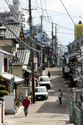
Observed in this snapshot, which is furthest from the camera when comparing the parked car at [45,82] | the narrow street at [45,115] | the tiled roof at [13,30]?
the parked car at [45,82]

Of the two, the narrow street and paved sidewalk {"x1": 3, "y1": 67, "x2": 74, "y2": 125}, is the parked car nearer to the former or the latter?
the narrow street

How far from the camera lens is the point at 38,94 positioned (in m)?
29.4

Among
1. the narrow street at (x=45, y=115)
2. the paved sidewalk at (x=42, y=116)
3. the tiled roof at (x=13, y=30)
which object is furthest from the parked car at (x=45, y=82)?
the paved sidewalk at (x=42, y=116)

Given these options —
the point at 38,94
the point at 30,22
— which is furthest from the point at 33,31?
the point at 38,94

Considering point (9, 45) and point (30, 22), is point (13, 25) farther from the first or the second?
point (30, 22)

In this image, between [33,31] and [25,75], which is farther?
[25,75]

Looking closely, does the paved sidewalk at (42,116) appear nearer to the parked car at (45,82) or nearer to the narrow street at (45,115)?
the narrow street at (45,115)

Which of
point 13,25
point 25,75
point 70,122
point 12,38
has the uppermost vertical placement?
point 13,25

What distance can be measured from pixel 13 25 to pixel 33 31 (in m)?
7.32

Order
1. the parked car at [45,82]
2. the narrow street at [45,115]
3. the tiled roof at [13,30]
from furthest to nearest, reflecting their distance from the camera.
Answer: the parked car at [45,82] → the tiled roof at [13,30] → the narrow street at [45,115]

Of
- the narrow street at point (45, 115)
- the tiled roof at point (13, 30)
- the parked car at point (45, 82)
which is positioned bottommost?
the narrow street at point (45, 115)

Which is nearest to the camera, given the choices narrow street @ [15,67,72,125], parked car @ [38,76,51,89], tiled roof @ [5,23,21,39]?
narrow street @ [15,67,72,125]

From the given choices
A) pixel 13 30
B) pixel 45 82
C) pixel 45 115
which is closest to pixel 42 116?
pixel 45 115

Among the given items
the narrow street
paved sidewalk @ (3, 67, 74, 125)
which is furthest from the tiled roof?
paved sidewalk @ (3, 67, 74, 125)
